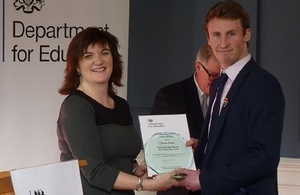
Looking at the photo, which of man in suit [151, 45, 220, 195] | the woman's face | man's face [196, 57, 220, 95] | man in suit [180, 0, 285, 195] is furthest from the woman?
man's face [196, 57, 220, 95]

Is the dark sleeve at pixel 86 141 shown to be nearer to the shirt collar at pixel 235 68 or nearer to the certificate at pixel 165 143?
the certificate at pixel 165 143

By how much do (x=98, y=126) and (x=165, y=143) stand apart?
32 centimetres

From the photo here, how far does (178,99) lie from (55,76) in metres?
1.05

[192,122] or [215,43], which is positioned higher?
[215,43]

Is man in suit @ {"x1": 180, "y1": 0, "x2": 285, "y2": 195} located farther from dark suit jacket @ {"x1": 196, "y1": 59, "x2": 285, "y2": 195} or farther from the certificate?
the certificate

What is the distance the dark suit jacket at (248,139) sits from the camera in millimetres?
2373

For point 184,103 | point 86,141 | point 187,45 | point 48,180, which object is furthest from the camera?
point 187,45

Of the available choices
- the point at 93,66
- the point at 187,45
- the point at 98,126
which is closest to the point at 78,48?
the point at 93,66

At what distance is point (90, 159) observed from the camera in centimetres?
252

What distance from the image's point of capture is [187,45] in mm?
4328

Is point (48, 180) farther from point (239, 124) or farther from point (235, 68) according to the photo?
→ point (235, 68)

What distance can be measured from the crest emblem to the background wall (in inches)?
32.2

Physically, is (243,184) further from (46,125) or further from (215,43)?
(46,125)

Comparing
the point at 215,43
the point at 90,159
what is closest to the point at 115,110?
the point at 90,159
